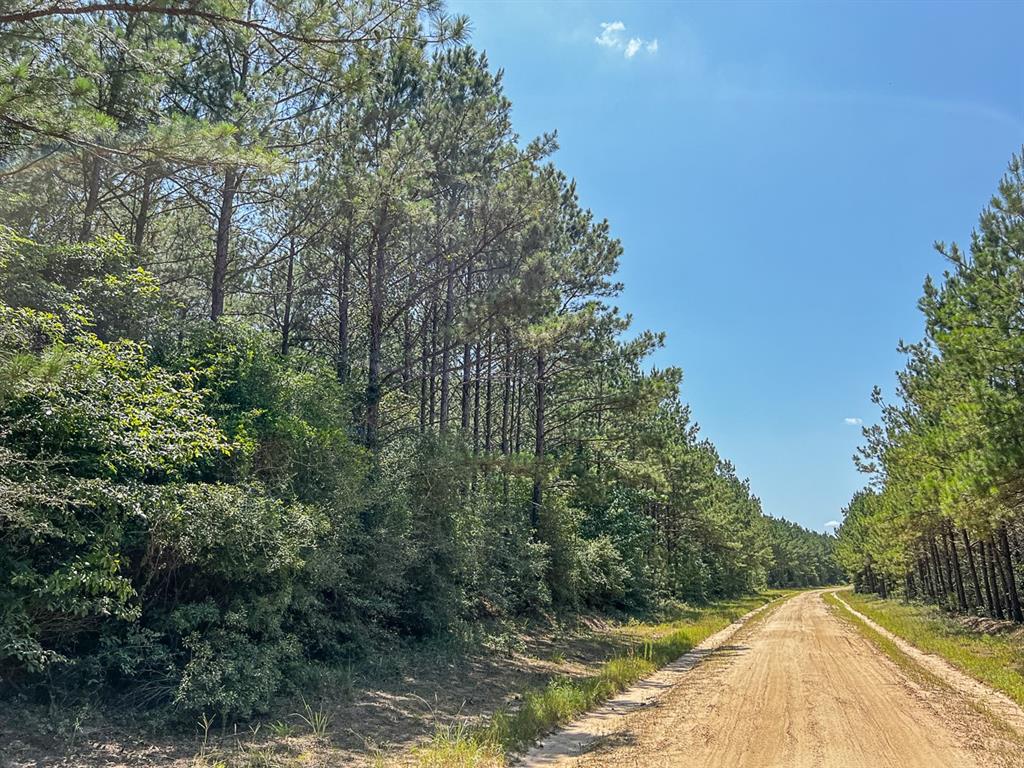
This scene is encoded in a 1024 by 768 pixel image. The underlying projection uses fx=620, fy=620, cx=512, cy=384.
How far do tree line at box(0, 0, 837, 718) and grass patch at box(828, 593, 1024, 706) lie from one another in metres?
11.2

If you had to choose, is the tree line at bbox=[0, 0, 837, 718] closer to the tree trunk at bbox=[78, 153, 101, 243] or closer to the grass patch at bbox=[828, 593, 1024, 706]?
the tree trunk at bbox=[78, 153, 101, 243]

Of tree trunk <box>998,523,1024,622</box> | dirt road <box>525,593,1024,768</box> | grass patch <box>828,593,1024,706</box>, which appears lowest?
grass patch <box>828,593,1024,706</box>

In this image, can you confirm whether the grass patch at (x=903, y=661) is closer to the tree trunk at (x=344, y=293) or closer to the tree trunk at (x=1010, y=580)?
the tree trunk at (x=1010, y=580)

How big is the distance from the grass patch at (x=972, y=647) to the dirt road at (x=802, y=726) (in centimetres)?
146

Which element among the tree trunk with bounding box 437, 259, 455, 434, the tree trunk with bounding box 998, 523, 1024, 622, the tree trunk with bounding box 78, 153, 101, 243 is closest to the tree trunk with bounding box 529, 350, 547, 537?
the tree trunk with bounding box 437, 259, 455, 434

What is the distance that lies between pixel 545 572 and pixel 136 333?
1618cm

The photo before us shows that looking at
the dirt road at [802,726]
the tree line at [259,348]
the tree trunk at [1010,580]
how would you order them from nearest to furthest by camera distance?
the tree line at [259,348], the dirt road at [802,726], the tree trunk at [1010,580]

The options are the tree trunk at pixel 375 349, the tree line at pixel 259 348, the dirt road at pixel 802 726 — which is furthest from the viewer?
the tree trunk at pixel 375 349

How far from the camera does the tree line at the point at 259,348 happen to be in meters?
7.06

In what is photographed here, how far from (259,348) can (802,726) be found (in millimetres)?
11291

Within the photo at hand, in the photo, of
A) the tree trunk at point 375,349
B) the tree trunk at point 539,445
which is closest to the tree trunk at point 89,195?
the tree trunk at point 375,349

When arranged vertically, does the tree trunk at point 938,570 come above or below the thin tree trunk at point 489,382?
below

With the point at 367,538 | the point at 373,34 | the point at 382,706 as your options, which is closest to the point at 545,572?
the point at 367,538

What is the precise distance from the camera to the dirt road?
7441mm
